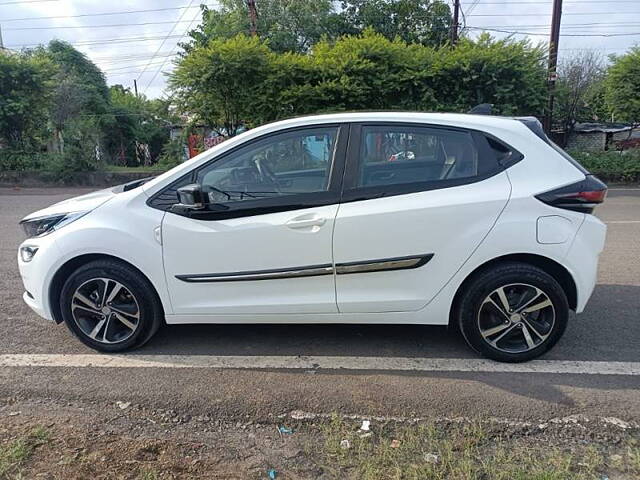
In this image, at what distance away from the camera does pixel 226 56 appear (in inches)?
508

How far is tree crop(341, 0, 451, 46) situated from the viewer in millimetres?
27781

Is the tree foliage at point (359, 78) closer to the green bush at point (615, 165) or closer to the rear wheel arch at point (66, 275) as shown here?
the green bush at point (615, 165)

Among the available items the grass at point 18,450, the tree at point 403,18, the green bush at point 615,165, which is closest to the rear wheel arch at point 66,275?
the grass at point 18,450

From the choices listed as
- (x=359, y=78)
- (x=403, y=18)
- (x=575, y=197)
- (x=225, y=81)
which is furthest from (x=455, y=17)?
(x=575, y=197)

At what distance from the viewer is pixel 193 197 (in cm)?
327

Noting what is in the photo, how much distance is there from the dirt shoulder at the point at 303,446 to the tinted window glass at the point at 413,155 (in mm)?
1576

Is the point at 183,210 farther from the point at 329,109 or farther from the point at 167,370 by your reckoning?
the point at 329,109

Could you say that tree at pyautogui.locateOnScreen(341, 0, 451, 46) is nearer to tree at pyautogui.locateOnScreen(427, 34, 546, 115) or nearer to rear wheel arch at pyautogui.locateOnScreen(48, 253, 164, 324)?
tree at pyautogui.locateOnScreen(427, 34, 546, 115)

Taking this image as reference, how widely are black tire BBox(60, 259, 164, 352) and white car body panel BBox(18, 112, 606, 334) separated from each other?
97 millimetres

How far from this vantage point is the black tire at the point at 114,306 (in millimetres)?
3451

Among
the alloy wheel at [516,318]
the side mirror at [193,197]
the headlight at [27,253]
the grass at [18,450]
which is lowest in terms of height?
the grass at [18,450]

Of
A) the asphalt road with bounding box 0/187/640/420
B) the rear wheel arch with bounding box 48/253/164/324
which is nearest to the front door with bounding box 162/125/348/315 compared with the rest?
the rear wheel arch with bounding box 48/253/164/324

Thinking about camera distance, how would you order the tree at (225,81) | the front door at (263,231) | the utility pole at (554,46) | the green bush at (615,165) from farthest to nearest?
the utility pole at (554,46) < the green bush at (615,165) < the tree at (225,81) < the front door at (263,231)

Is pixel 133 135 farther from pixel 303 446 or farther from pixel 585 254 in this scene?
pixel 303 446
